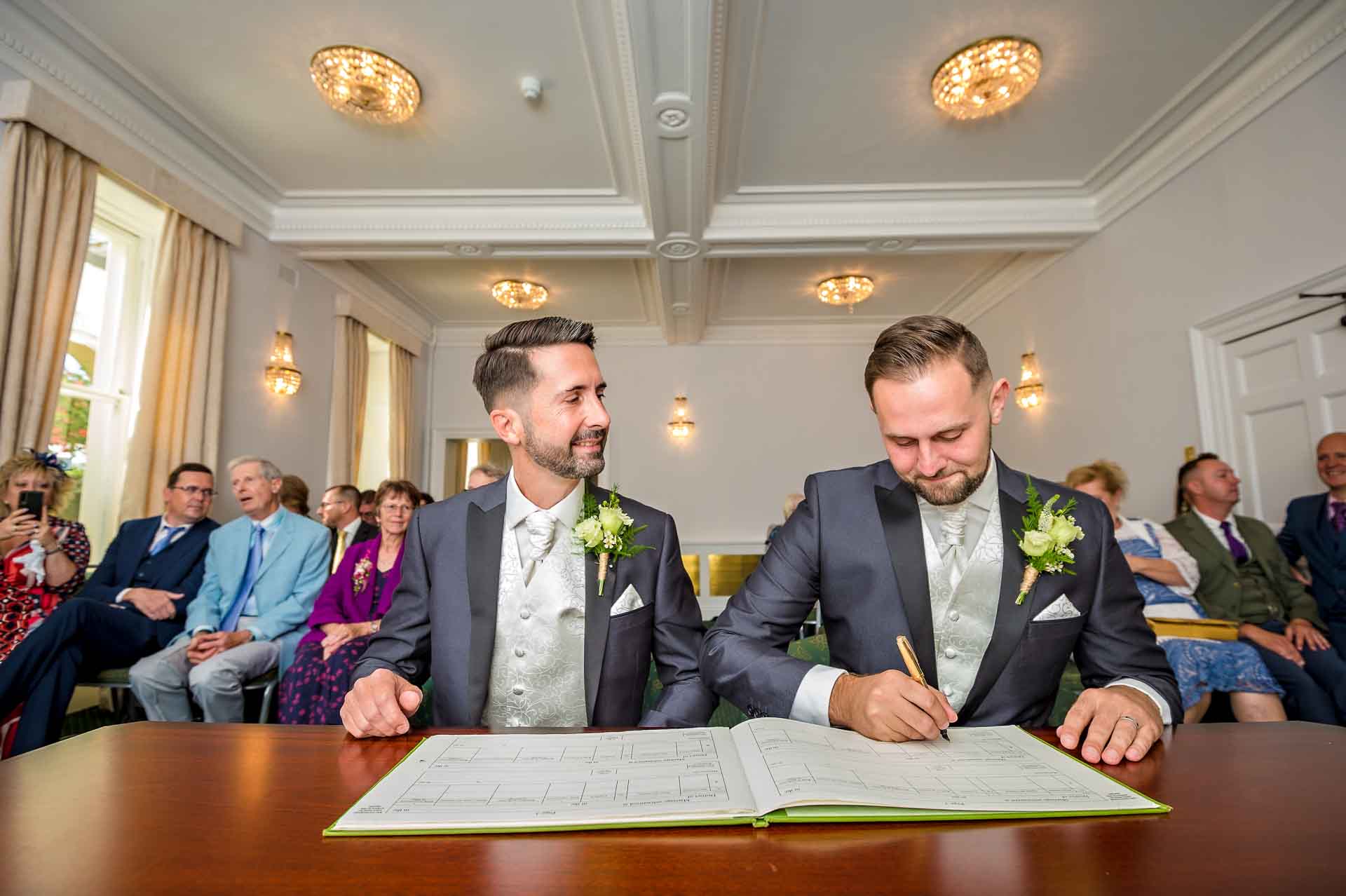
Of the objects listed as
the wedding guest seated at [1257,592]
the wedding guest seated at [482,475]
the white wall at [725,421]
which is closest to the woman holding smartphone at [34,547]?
the wedding guest seated at [482,475]

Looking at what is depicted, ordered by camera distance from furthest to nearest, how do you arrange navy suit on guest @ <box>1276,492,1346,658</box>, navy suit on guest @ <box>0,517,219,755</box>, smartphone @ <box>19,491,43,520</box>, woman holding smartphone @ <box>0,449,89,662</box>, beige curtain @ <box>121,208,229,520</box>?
beige curtain @ <box>121,208,229,520</box>, navy suit on guest @ <box>1276,492,1346,658</box>, smartphone @ <box>19,491,43,520</box>, woman holding smartphone @ <box>0,449,89,662</box>, navy suit on guest @ <box>0,517,219,755</box>

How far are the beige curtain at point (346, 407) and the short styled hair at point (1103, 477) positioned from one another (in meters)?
6.34

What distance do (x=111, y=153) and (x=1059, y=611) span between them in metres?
5.68

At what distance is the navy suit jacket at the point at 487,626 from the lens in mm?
1521

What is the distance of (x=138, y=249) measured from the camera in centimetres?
504

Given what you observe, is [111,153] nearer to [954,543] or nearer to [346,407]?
[346,407]

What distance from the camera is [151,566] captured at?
384 cm

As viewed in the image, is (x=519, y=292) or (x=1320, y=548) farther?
(x=519, y=292)

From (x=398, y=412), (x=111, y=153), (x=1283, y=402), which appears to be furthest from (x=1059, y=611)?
(x=398, y=412)

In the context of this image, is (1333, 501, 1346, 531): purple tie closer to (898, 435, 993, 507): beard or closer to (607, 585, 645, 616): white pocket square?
(898, 435, 993, 507): beard

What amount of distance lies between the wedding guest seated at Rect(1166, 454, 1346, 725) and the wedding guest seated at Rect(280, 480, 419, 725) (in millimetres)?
4233

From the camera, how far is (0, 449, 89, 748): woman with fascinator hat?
10.5 feet

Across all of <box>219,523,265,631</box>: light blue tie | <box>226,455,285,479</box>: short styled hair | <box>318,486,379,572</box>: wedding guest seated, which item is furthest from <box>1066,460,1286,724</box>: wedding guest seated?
<box>318,486,379,572</box>: wedding guest seated

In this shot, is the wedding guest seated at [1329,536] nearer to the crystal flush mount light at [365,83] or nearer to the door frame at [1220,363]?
the door frame at [1220,363]
